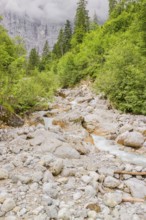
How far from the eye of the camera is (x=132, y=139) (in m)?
10.8

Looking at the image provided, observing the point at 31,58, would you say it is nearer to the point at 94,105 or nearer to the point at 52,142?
the point at 94,105

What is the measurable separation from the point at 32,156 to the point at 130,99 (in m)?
10.6

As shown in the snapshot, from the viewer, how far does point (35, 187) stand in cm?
528

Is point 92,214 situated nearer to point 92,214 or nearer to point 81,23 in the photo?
point 92,214

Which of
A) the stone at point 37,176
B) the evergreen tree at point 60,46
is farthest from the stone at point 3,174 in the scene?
the evergreen tree at point 60,46

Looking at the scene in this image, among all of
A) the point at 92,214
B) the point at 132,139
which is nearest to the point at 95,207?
the point at 92,214

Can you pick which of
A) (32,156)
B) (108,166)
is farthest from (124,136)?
(32,156)

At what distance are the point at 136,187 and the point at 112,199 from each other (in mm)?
1146

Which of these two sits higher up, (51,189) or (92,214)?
(51,189)

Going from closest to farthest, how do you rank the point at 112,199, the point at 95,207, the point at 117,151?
1. the point at 95,207
2. the point at 112,199
3. the point at 117,151

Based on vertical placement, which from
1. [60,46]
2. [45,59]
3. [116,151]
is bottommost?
[116,151]

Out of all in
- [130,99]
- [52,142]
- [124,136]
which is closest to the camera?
[52,142]

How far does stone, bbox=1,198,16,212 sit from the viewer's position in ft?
14.5

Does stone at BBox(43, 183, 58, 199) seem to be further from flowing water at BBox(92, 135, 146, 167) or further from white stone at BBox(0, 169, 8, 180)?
flowing water at BBox(92, 135, 146, 167)
